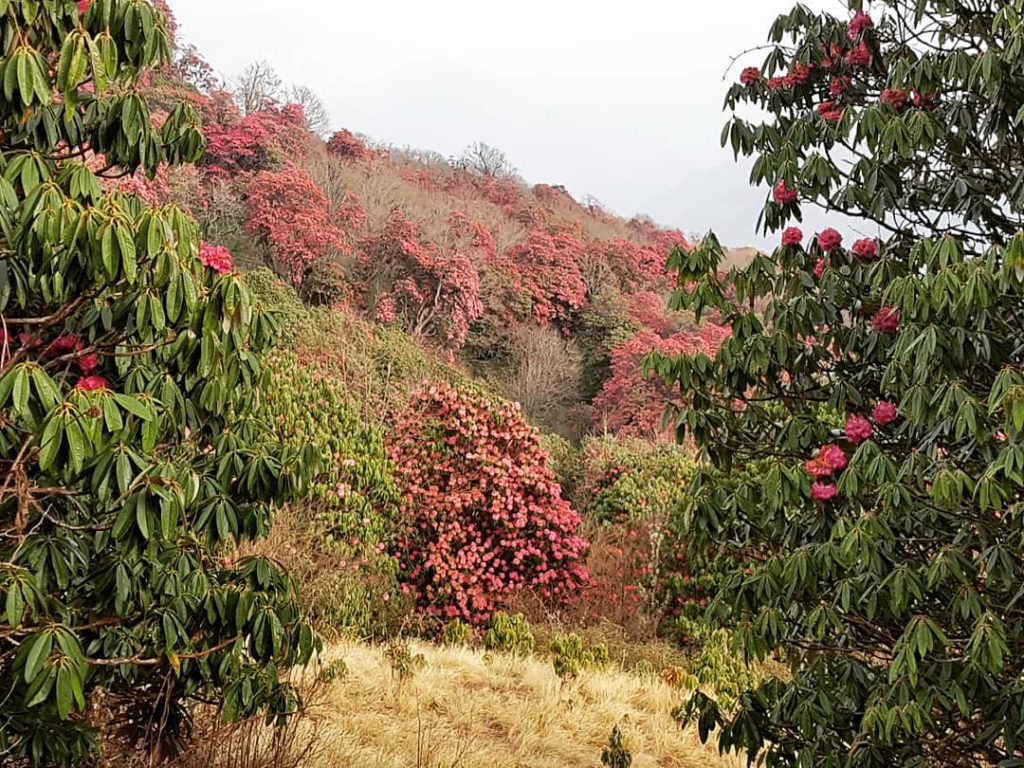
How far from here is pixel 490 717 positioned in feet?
15.2

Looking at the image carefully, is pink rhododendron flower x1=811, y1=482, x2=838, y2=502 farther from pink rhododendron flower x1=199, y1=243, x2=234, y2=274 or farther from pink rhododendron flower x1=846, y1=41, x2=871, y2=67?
pink rhododendron flower x1=199, y1=243, x2=234, y2=274

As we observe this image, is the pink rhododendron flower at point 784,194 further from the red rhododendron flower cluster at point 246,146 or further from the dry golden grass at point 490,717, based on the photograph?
the red rhododendron flower cluster at point 246,146

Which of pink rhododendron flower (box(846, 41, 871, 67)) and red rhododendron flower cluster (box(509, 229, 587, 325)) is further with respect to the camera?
red rhododendron flower cluster (box(509, 229, 587, 325))

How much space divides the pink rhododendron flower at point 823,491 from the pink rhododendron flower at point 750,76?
1646 millimetres

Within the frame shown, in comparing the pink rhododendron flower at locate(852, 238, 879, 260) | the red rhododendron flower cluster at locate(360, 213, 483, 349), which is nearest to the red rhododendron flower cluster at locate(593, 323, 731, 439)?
the red rhododendron flower cluster at locate(360, 213, 483, 349)

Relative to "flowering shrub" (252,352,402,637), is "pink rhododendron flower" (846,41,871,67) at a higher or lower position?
higher

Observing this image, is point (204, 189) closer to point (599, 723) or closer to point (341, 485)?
point (341, 485)

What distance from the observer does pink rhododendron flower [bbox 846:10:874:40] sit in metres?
2.96

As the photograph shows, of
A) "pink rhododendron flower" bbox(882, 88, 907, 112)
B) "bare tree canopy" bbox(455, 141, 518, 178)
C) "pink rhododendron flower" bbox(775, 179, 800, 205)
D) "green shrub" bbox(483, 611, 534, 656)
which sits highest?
"bare tree canopy" bbox(455, 141, 518, 178)

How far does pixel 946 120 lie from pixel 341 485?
6.07 metres

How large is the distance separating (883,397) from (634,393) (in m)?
12.4

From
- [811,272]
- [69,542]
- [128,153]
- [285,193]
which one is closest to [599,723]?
[811,272]

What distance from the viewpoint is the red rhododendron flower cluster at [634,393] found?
14.6 meters

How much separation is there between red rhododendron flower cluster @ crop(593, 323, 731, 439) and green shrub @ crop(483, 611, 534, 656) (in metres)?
8.13
